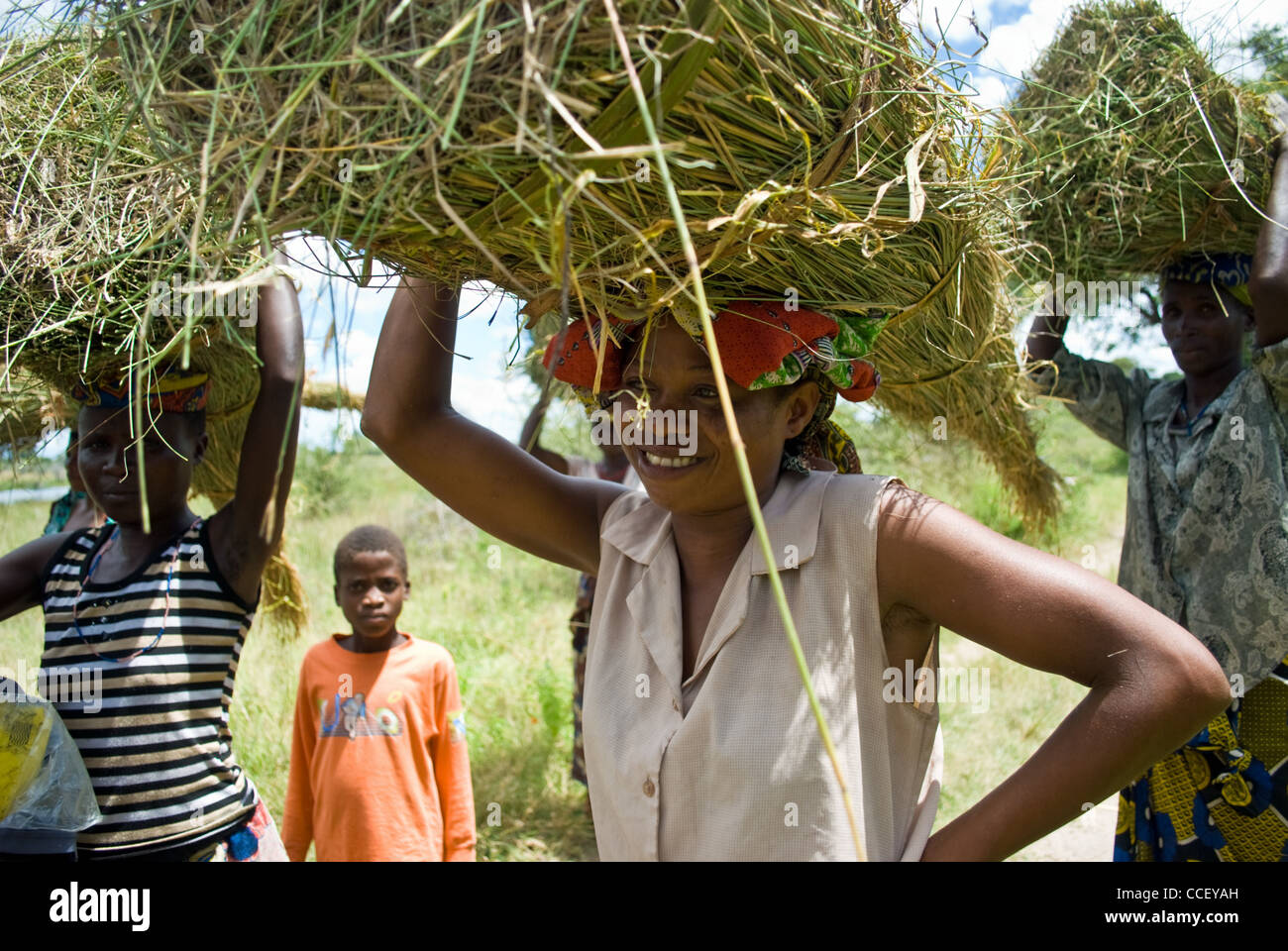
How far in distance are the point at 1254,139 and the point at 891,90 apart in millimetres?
1530

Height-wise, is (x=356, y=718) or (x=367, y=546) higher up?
(x=367, y=546)

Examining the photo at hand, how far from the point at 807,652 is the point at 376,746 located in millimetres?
1833

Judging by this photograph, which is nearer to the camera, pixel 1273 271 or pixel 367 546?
pixel 1273 271

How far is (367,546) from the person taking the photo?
3.12m

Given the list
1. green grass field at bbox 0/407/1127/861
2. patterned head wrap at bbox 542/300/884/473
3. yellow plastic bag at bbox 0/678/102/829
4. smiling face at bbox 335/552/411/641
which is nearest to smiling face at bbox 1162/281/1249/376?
green grass field at bbox 0/407/1127/861

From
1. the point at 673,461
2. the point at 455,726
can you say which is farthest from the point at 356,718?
the point at 673,461

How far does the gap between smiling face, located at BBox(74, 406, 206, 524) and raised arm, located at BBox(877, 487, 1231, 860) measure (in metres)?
1.65

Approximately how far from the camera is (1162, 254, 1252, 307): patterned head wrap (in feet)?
7.79

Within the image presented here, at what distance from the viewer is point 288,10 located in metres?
0.96

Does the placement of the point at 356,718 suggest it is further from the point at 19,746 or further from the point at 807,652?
the point at 807,652

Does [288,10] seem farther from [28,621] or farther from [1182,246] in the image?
[28,621]

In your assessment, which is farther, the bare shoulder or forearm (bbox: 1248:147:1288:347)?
the bare shoulder

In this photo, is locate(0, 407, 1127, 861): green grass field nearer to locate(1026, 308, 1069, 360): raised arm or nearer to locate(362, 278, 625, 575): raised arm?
locate(1026, 308, 1069, 360): raised arm

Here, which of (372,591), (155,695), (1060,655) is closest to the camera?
(1060,655)
